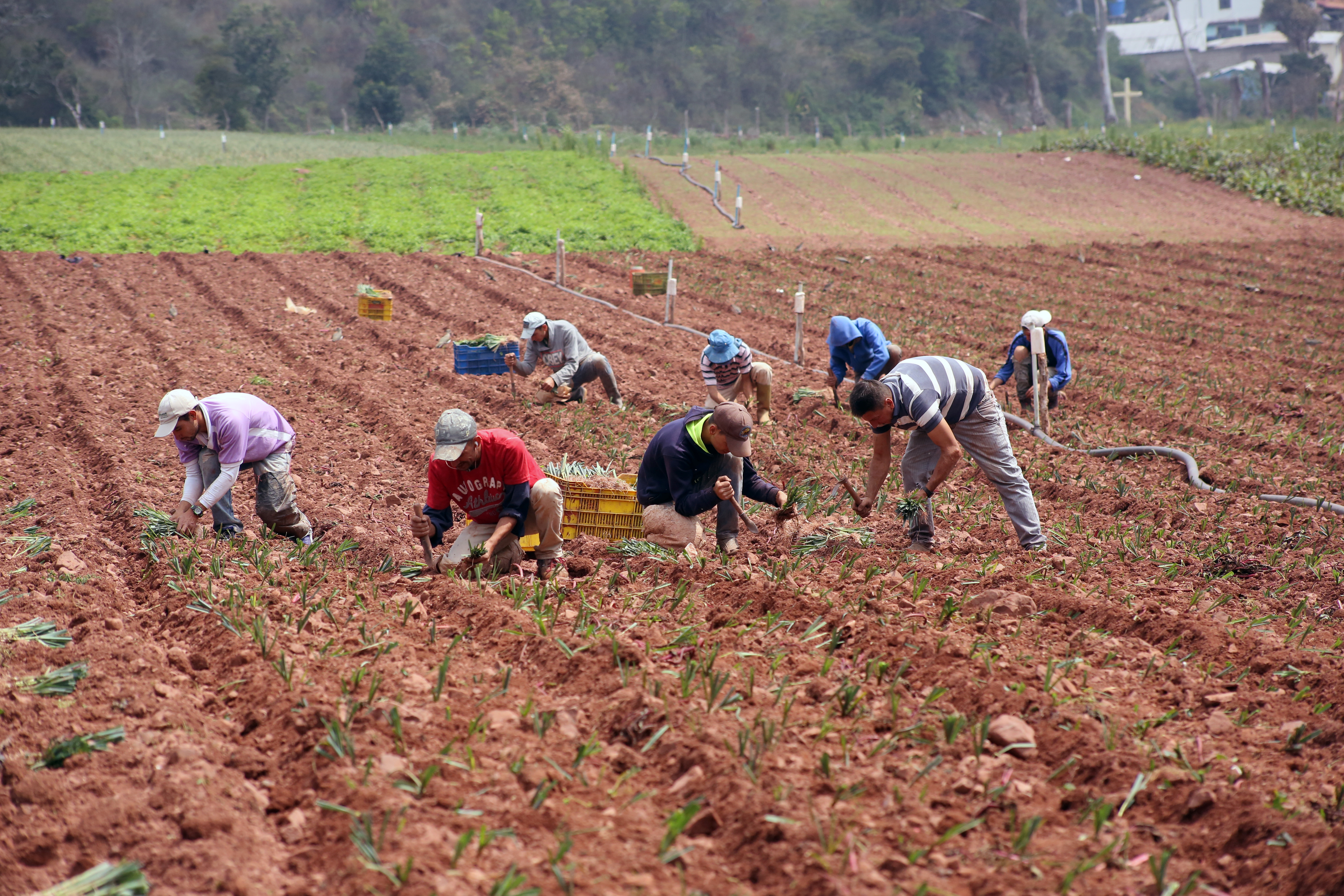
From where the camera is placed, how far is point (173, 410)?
602cm

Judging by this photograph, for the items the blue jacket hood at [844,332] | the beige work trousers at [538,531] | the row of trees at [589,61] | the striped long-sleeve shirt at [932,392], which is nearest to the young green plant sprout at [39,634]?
the beige work trousers at [538,531]

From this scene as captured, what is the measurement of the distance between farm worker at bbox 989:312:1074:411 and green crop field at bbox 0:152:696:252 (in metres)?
13.5

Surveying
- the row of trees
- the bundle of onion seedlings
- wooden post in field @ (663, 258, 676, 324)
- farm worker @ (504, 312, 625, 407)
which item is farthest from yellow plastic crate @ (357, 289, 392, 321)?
the row of trees

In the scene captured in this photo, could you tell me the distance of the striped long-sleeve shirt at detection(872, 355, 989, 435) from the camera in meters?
5.86

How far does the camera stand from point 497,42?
58812mm

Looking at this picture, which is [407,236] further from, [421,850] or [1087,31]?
[1087,31]

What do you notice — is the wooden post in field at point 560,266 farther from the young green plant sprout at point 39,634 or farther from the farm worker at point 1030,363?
the young green plant sprout at point 39,634

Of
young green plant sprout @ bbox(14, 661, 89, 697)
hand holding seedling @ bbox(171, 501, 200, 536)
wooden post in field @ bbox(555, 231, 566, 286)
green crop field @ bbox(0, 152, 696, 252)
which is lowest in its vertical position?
young green plant sprout @ bbox(14, 661, 89, 697)

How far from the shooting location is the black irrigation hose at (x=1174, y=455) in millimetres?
7410

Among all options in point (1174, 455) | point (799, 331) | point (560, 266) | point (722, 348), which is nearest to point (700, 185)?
point (560, 266)

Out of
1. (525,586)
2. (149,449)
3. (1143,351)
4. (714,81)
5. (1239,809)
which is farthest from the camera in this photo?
(714,81)

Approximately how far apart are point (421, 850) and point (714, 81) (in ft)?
195

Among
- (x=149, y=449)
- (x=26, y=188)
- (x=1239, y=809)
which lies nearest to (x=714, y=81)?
(x=26, y=188)

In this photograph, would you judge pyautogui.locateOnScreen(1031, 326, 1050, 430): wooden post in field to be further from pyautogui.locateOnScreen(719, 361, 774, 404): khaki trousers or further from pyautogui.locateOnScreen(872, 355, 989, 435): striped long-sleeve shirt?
pyautogui.locateOnScreen(872, 355, 989, 435): striped long-sleeve shirt
